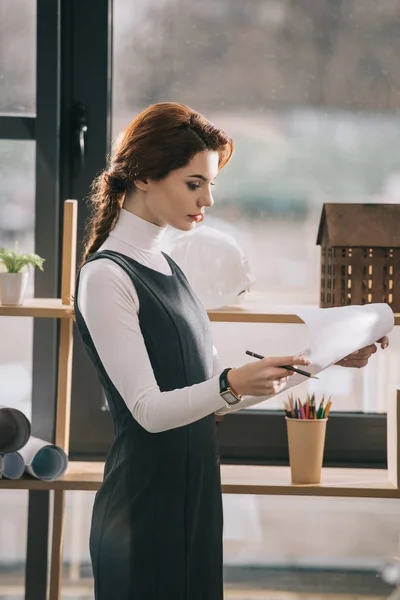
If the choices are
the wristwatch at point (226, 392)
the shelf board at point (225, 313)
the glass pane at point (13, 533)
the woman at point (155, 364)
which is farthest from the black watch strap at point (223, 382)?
the glass pane at point (13, 533)

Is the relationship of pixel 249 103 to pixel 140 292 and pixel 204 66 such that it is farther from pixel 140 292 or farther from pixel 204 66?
pixel 140 292

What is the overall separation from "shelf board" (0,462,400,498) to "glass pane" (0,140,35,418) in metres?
0.35

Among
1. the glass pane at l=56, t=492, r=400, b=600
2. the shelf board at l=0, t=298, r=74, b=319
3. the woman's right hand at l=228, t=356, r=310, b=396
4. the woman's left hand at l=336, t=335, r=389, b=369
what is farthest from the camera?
the glass pane at l=56, t=492, r=400, b=600

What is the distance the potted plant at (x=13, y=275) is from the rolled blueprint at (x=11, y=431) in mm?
Result: 260

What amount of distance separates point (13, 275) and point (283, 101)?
868 mm

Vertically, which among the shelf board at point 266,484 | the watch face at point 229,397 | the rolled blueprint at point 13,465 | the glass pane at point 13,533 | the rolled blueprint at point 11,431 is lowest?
the glass pane at point 13,533

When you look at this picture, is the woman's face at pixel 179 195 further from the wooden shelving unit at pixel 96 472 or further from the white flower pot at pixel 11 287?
the white flower pot at pixel 11 287

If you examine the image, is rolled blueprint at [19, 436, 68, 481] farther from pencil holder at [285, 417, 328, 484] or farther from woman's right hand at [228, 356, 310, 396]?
woman's right hand at [228, 356, 310, 396]

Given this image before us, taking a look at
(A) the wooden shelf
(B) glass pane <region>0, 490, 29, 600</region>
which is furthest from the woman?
(B) glass pane <region>0, 490, 29, 600</region>

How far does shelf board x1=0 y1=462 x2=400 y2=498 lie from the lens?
6.75ft

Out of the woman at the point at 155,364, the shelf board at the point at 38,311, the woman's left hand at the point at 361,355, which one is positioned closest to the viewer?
the woman at the point at 155,364

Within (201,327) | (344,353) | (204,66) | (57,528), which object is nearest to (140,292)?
(201,327)

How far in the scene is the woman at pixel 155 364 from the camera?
1.50m

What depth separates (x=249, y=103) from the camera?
93.4 inches
